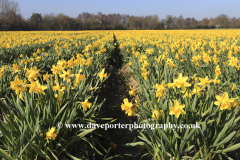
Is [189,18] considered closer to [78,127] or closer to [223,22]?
[223,22]

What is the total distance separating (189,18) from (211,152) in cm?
8345

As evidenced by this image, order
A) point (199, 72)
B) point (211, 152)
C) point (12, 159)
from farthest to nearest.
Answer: point (199, 72) → point (211, 152) → point (12, 159)

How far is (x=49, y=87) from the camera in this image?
1.83 meters

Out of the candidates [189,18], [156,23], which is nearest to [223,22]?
[189,18]

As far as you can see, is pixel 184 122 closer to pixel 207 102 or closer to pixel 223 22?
pixel 207 102

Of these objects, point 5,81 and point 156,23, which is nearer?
point 5,81

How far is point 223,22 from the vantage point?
2440 inches

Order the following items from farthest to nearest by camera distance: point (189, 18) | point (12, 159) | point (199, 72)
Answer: point (189, 18) < point (199, 72) < point (12, 159)

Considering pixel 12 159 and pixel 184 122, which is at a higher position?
pixel 184 122

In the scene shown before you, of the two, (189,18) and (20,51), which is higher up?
(189,18)

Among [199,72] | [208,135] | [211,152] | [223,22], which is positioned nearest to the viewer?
[211,152]

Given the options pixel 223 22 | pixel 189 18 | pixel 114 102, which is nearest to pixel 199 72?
pixel 114 102

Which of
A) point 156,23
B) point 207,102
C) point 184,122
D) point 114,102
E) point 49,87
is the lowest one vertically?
point 114,102

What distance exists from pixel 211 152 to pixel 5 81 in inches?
121
